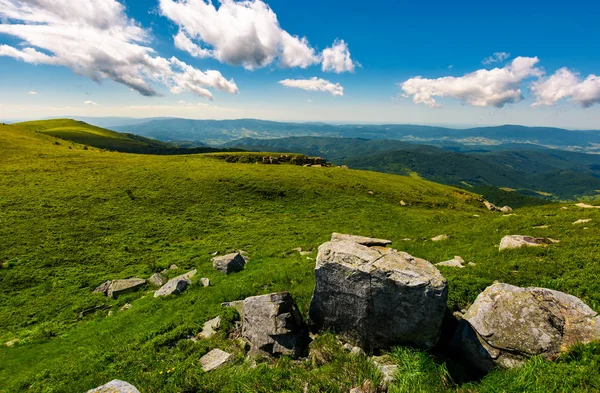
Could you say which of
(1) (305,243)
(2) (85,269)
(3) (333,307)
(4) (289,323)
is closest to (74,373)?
(4) (289,323)

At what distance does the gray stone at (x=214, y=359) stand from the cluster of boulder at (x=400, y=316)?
0.04 meters

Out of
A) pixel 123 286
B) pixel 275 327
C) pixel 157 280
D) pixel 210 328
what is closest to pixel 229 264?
pixel 157 280

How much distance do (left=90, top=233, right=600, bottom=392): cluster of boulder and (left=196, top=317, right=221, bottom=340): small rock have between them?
152 centimetres

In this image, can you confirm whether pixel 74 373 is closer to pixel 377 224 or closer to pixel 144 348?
pixel 144 348

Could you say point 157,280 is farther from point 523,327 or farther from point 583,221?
point 583,221

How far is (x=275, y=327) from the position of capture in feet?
36.4

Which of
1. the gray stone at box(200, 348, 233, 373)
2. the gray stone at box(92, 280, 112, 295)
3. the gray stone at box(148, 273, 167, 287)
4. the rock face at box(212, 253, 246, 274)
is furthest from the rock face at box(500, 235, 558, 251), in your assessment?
the gray stone at box(92, 280, 112, 295)

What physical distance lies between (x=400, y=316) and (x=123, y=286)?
21580mm

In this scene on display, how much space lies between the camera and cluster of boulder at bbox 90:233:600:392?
30.1ft

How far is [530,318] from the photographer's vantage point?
30.8 feet

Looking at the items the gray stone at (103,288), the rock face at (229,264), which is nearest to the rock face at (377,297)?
the rock face at (229,264)

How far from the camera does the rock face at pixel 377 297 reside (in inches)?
387

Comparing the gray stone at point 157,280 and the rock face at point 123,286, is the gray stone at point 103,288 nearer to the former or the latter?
the rock face at point 123,286

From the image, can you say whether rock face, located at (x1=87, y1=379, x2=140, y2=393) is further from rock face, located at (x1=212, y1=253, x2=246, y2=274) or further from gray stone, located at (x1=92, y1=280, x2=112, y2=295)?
gray stone, located at (x1=92, y1=280, x2=112, y2=295)
